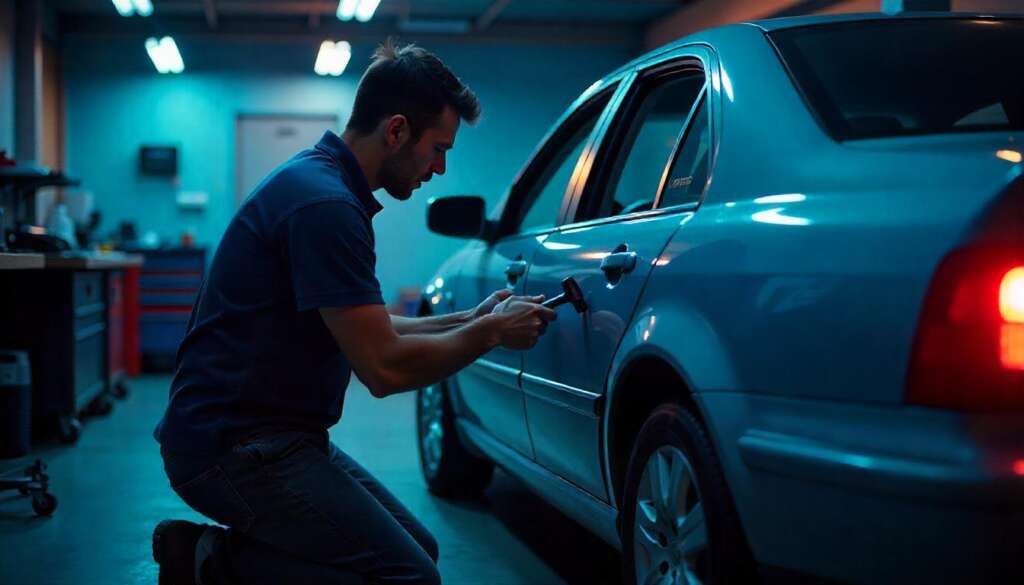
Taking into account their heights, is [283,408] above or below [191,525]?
above

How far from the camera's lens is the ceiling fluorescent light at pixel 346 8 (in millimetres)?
11641

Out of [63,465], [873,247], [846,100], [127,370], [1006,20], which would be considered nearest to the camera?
[873,247]

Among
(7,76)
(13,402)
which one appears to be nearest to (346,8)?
(7,76)

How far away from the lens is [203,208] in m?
13.3

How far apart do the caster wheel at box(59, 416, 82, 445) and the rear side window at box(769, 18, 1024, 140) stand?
16.0 feet

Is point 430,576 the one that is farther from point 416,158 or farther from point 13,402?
point 13,402

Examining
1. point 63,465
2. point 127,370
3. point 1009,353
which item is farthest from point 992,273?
point 127,370

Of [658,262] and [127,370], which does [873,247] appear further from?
[127,370]

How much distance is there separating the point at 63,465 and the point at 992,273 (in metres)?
4.94

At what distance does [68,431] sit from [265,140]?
309 inches

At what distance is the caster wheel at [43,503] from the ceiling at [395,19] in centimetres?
857

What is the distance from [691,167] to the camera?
2.52 meters

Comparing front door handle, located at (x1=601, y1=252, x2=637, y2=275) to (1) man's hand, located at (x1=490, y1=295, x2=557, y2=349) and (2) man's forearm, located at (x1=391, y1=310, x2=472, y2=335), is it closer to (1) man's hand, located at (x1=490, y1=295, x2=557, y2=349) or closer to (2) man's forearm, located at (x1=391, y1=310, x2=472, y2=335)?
Answer: (1) man's hand, located at (x1=490, y1=295, x2=557, y2=349)

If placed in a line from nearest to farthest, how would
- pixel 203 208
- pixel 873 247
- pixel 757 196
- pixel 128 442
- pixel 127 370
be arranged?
pixel 873 247 → pixel 757 196 → pixel 128 442 → pixel 127 370 → pixel 203 208
